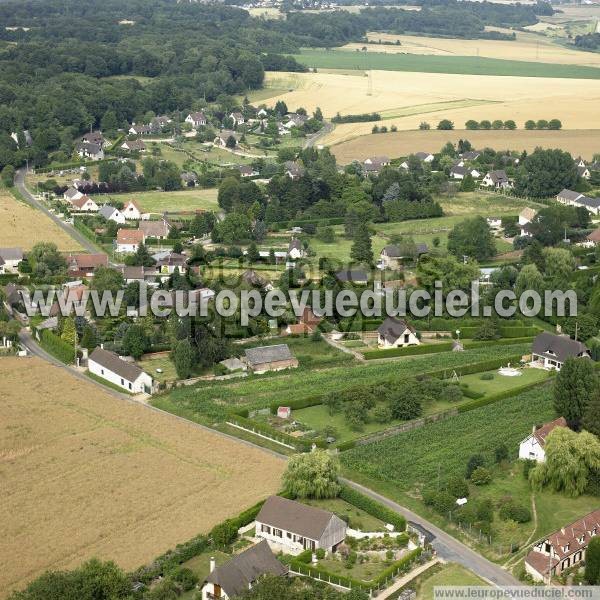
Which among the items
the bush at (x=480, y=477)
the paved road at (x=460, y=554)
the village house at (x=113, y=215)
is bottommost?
the village house at (x=113, y=215)

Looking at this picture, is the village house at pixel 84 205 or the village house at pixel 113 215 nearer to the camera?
the village house at pixel 113 215

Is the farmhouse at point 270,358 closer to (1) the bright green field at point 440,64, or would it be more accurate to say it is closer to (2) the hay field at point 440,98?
(2) the hay field at point 440,98

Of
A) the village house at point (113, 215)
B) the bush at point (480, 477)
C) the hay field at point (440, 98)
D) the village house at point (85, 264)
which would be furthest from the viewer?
the hay field at point (440, 98)

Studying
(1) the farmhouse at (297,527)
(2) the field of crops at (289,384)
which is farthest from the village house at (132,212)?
(1) the farmhouse at (297,527)

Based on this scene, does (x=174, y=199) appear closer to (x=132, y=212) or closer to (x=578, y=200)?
(x=132, y=212)

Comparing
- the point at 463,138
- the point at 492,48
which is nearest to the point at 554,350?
the point at 463,138

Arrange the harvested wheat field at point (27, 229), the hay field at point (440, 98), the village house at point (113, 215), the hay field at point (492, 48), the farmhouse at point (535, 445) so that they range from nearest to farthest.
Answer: the farmhouse at point (535, 445) → the harvested wheat field at point (27, 229) → the village house at point (113, 215) → the hay field at point (440, 98) → the hay field at point (492, 48)

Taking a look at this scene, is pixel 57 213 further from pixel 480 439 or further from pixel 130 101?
pixel 480 439

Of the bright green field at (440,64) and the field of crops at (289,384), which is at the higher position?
the bright green field at (440,64)
